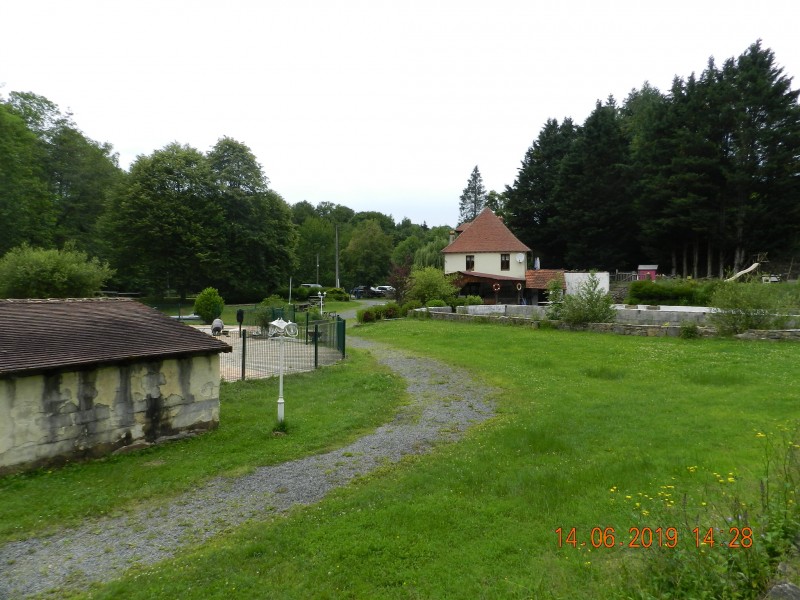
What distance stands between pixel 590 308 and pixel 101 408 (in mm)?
20785

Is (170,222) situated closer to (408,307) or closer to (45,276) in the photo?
(45,276)

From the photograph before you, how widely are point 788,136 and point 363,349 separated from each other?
4060cm

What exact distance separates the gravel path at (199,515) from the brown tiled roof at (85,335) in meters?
2.88

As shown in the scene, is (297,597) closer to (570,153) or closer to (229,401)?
(229,401)

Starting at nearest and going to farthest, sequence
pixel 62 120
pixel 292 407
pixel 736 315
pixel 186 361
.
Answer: pixel 186 361 → pixel 292 407 → pixel 736 315 → pixel 62 120

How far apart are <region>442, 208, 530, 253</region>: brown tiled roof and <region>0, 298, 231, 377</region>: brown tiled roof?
3777 centimetres

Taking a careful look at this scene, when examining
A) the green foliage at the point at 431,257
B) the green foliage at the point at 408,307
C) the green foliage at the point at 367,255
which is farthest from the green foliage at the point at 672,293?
the green foliage at the point at 367,255

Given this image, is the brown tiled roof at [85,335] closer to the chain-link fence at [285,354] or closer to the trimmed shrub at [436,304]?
the chain-link fence at [285,354]

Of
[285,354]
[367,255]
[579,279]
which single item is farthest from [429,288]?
[367,255]

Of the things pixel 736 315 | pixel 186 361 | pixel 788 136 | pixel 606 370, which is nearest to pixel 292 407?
pixel 186 361

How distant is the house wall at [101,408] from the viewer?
7.15 meters

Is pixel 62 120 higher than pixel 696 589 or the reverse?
higher

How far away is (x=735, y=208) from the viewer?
130ft

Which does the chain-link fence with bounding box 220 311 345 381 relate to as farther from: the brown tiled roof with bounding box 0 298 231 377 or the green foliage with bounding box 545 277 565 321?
the green foliage with bounding box 545 277 565 321
